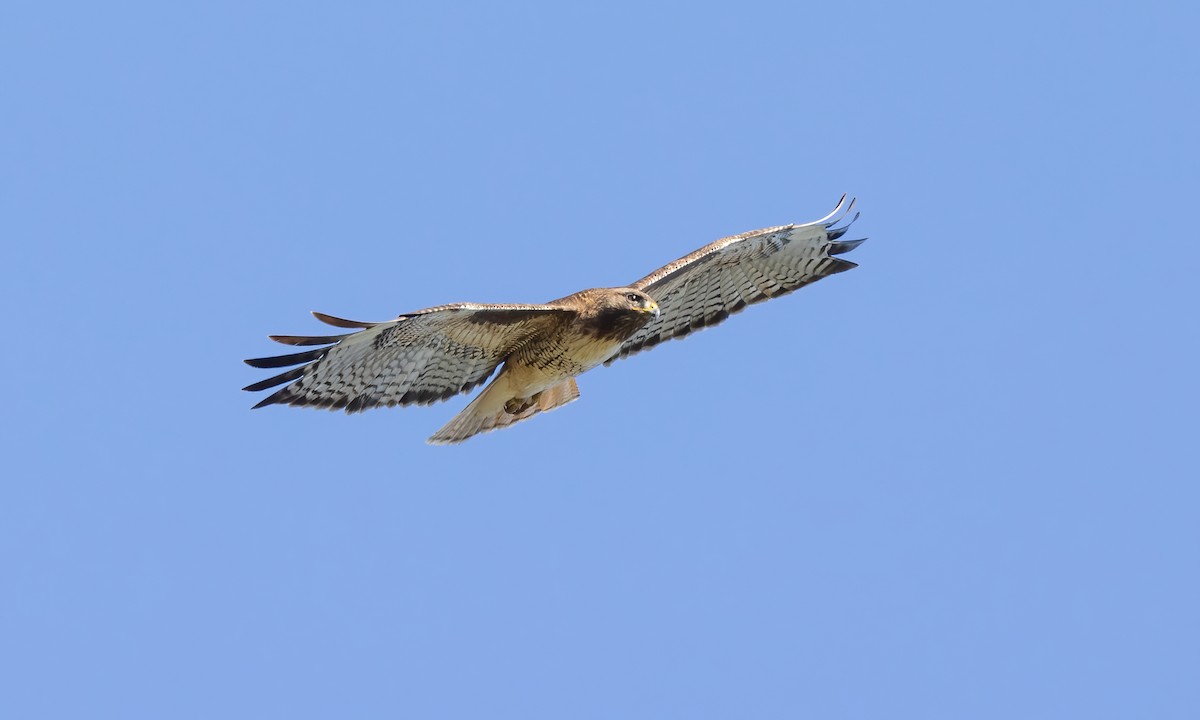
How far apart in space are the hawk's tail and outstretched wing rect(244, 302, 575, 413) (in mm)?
207

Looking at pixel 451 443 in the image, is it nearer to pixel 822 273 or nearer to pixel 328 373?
pixel 328 373

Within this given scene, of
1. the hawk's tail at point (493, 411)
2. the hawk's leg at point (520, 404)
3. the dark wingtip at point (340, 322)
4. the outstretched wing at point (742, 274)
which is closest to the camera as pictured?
the dark wingtip at point (340, 322)

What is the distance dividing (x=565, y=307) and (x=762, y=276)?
261 cm

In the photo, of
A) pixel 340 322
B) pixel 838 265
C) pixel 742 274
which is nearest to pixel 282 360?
pixel 340 322

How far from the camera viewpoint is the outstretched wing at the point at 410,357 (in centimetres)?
1050

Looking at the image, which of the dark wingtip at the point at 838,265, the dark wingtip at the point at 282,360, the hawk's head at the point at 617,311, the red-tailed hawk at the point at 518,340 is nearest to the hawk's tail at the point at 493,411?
the red-tailed hawk at the point at 518,340

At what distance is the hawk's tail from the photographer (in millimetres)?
11719

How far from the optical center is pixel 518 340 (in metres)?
11.3

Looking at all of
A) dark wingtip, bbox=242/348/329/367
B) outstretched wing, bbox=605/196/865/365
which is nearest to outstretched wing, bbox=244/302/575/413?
dark wingtip, bbox=242/348/329/367

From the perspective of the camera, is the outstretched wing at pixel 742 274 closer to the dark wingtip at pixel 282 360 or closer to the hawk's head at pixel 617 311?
the hawk's head at pixel 617 311

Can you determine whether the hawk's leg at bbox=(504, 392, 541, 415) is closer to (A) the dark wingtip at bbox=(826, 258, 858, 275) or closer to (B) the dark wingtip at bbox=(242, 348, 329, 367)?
(B) the dark wingtip at bbox=(242, 348, 329, 367)

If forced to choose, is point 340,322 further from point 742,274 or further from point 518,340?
point 742,274

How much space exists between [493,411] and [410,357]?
1.09 m

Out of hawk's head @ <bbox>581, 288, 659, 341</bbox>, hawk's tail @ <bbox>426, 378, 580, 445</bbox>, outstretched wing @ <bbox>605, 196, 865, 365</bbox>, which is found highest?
outstretched wing @ <bbox>605, 196, 865, 365</bbox>
